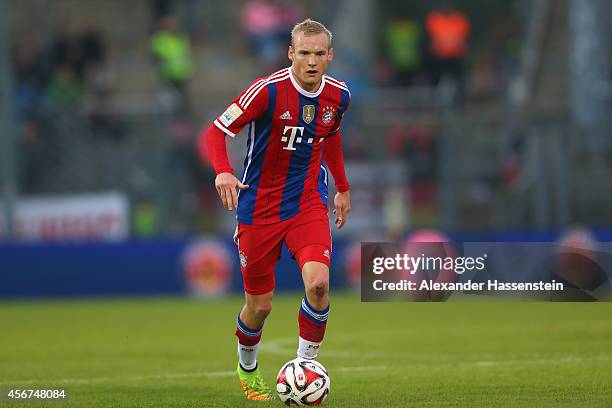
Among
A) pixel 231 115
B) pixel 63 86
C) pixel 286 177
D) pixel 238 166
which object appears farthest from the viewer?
pixel 63 86

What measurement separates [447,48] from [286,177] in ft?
50.8

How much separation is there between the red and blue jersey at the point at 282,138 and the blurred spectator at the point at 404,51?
15625mm

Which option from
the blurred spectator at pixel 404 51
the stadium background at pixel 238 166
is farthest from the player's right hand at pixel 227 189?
the blurred spectator at pixel 404 51

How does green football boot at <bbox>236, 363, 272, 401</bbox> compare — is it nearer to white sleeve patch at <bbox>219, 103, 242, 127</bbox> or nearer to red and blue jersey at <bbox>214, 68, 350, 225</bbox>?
red and blue jersey at <bbox>214, 68, 350, 225</bbox>

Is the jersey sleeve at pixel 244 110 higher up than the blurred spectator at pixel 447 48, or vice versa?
the blurred spectator at pixel 447 48

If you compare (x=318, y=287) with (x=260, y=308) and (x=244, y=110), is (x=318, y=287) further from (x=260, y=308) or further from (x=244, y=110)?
(x=244, y=110)

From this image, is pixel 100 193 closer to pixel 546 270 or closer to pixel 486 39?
pixel 486 39

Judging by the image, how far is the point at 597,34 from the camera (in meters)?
20.4

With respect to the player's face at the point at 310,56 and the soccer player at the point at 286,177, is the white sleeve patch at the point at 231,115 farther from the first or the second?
the player's face at the point at 310,56

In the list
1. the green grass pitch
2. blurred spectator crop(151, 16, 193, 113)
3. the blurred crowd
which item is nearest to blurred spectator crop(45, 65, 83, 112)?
the blurred crowd

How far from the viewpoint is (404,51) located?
79.0ft

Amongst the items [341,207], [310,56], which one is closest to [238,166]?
[341,207]

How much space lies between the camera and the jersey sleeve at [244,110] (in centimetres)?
789

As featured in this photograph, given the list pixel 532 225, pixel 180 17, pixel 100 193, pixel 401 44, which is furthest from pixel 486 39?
pixel 100 193
